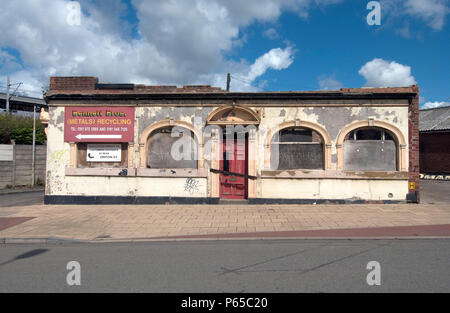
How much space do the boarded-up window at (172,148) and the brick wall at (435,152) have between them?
17.7m

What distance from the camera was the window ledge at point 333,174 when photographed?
1103cm

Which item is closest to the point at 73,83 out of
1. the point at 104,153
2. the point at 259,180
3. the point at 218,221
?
the point at 104,153

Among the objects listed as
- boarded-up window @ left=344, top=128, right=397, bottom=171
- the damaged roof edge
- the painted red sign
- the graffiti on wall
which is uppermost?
the damaged roof edge

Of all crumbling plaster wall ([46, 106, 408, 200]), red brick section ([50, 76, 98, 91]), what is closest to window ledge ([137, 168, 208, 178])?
crumbling plaster wall ([46, 106, 408, 200])

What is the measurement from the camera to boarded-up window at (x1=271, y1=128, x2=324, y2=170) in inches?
449

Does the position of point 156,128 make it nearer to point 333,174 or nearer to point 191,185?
point 191,185

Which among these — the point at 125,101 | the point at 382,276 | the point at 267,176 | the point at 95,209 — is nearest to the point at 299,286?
the point at 382,276

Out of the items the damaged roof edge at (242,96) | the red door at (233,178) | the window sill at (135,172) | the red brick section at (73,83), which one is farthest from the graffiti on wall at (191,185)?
the red brick section at (73,83)

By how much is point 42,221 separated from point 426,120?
26011mm

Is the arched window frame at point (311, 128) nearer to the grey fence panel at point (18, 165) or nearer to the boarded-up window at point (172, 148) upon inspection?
the boarded-up window at point (172, 148)

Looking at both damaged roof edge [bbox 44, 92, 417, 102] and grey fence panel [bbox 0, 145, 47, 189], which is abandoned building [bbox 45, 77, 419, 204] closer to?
damaged roof edge [bbox 44, 92, 417, 102]

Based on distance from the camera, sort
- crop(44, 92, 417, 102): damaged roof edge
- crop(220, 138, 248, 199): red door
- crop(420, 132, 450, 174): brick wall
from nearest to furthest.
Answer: crop(44, 92, 417, 102): damaged roof edge
crop(220, 138, 248, 199): red door
crop(420, 132, 450, 174): brick wall

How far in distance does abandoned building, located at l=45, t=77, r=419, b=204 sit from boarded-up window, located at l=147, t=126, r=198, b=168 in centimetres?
4

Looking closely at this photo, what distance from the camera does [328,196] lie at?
36.5 feet
